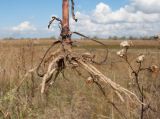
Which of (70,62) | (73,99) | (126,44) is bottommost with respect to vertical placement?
(73,99)

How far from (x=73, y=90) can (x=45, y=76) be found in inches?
144

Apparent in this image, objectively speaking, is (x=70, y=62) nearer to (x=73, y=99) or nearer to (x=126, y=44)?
(x=126, y=44)

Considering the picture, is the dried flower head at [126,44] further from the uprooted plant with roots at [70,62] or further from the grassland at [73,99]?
the grassland at [73,99]

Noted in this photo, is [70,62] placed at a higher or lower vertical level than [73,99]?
higher

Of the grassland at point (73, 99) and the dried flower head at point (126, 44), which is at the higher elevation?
the dried flower head at point (126, 44)

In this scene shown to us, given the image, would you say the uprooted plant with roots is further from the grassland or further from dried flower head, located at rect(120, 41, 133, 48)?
the grassland

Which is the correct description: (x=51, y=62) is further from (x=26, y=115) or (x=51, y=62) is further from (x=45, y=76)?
(x=26, y=115)

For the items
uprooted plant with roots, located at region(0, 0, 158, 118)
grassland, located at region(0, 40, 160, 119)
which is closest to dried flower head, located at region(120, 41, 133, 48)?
uprooted plant with roots, located at region(0, 0, 158, 118)

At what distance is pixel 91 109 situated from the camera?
17.1 feet

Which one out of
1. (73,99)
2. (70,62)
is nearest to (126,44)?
(70,62)

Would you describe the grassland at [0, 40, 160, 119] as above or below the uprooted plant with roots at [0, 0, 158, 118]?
below

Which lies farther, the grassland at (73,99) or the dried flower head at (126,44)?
the grassland at (73,99)

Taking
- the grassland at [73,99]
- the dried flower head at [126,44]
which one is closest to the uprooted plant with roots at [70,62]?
the dried flower head at [126,44]

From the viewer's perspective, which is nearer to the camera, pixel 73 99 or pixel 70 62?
pixel 70 62
